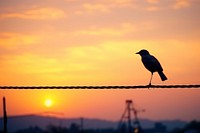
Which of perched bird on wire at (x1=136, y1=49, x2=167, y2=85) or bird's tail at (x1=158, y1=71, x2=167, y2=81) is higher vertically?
perched bird on wire at (x1=136, y1=49, x2=167, y2=85)

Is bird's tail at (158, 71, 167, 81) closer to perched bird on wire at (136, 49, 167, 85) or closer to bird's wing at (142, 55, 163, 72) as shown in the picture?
perched bird on wire at (136, 49, 167, 85)

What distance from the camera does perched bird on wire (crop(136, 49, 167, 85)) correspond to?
2069 cm

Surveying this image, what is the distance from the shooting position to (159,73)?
20.6m

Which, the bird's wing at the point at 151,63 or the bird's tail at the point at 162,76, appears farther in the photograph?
the bird's wing at the point at 151,63

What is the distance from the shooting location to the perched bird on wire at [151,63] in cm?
2069

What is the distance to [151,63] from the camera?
69.3 feet

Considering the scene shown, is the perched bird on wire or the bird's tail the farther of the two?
the perched bird on wire

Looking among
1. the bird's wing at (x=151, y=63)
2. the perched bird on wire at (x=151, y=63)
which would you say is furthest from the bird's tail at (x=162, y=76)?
the bird's wing at (x=151, y=63)

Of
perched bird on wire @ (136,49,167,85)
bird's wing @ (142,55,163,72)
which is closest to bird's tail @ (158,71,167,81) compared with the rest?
perched bird on wire @ (136,49,167,85)

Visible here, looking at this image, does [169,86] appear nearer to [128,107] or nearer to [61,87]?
[61,87]

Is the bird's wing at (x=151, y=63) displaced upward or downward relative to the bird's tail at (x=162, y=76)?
upward

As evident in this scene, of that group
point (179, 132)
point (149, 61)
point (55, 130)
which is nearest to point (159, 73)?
point (149, 61)

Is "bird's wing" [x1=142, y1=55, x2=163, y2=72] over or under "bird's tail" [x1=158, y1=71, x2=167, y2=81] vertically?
over

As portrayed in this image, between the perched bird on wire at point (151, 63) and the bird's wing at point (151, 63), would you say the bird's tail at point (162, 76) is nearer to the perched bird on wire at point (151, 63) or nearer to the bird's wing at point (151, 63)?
the perched bird on wire at point (151, 63)
